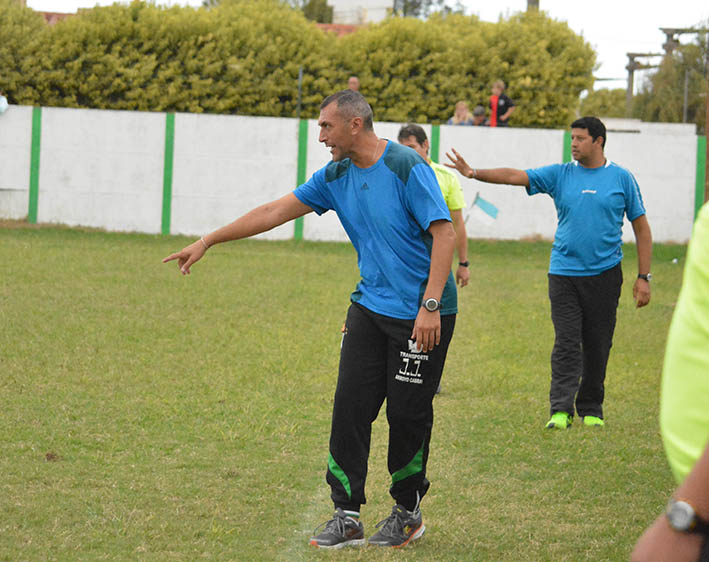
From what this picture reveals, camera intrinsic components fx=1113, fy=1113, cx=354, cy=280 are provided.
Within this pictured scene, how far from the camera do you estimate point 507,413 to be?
823 cm

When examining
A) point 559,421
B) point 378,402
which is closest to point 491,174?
point 559,421

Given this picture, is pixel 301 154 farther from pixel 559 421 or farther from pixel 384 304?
pixel 384 304

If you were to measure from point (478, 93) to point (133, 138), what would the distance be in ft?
31.6

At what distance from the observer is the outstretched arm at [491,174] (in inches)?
280

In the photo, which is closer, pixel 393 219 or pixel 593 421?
pixel 393 219

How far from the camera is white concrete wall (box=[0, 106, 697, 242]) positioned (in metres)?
25.0

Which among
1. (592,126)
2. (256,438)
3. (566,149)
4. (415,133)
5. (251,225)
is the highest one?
(566,149)

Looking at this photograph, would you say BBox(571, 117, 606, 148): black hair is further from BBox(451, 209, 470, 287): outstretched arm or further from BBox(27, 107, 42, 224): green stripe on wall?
BBox(27, 107, 42, 224): green stripe on wall

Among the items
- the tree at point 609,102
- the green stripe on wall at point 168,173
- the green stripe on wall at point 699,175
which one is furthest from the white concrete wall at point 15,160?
the tree at point 609,102

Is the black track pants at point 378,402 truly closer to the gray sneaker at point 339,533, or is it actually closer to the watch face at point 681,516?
the gray sneaker at point 339,533

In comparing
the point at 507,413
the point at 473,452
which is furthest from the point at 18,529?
the point at 507,413

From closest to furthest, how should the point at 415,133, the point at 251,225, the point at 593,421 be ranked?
the point at 251,225
the point at 593,421
the point at 415,133

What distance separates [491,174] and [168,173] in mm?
18497

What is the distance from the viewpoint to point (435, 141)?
25031mm
